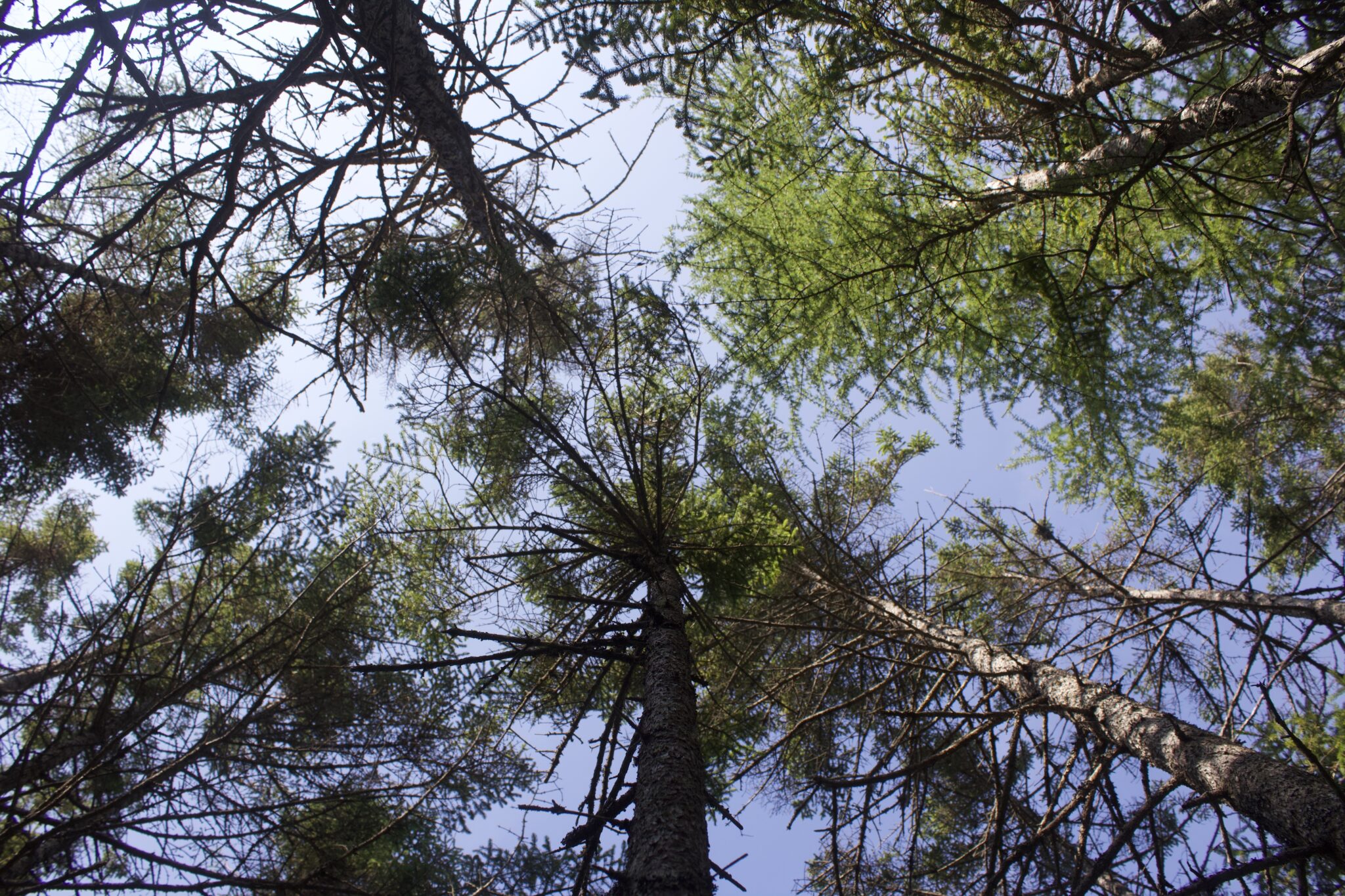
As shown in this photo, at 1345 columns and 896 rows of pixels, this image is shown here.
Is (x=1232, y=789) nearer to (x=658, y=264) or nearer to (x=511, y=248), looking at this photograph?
(x=658, y=264)

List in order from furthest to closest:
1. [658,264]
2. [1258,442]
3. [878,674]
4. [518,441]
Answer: [1258,442] < [878,674] < [518,441] < [658,264]

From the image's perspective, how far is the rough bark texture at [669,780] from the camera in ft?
7.32

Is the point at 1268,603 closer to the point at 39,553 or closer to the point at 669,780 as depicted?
the point at 669,780

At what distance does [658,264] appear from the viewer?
13.9 feet

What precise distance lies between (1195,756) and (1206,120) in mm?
3430

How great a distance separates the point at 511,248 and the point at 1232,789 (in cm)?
450

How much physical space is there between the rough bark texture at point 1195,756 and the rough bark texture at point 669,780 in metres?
1.11

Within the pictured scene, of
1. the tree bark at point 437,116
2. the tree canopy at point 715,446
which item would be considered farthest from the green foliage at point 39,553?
the tree bark at point 437,116

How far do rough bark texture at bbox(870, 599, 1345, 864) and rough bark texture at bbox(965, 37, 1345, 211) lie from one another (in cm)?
236

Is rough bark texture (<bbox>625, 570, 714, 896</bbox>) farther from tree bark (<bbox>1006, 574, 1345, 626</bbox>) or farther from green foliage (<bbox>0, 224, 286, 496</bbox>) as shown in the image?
green foliage (<bbox>0, 224, 286, 496</bbox>)

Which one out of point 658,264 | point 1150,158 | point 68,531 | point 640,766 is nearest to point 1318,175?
point 1150,158

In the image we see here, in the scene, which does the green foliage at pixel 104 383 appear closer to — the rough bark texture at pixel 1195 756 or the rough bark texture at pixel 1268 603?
the rough bark texture at pixel 1195 756

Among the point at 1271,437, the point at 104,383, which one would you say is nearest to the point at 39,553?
the point at 104,383

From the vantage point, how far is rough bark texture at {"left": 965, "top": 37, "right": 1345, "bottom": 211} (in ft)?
9.48
